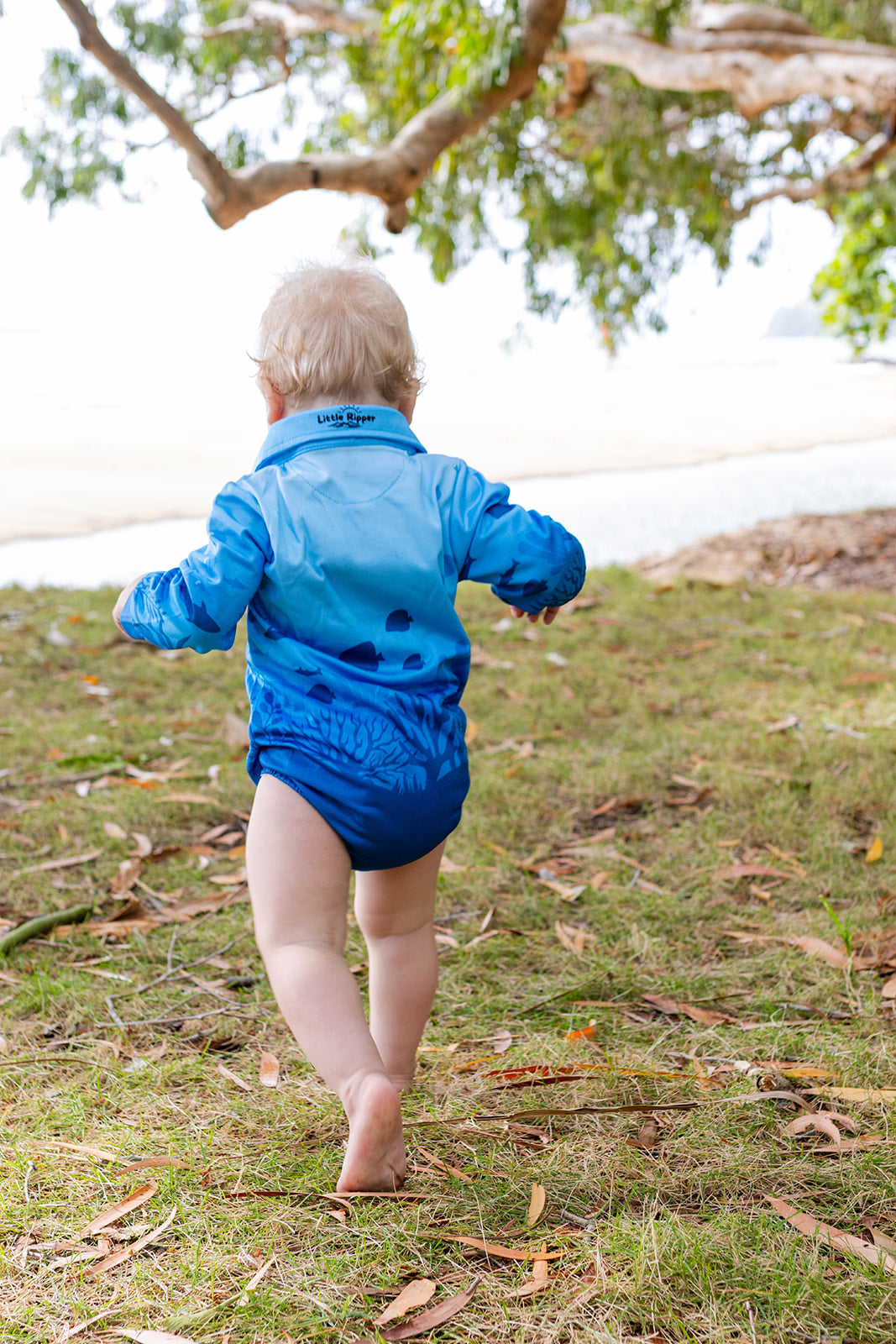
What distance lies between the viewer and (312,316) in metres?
1.81

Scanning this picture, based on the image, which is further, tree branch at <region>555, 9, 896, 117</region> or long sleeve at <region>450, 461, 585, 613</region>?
tree branch at <region>555, 9, 896, 117</region>

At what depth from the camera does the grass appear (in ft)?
4.58

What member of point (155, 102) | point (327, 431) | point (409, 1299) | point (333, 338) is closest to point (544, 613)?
point (327, 431)

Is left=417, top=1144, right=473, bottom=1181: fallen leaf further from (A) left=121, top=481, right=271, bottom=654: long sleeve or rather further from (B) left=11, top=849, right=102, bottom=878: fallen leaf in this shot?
(B) left=11, top=849, right=102, bottom=878: fallen leaf

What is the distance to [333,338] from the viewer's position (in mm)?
1819

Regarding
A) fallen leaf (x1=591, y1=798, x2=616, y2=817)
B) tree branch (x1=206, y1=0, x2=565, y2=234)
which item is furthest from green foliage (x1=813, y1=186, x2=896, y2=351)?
fallen leaf (x1=591, y1=798, x2=616, y2=817)

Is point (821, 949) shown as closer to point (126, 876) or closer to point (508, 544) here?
point (508, 544)

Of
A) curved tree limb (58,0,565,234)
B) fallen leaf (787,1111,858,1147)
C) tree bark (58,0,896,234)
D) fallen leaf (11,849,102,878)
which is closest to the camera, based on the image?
fallen leaf (787,1111,858,1147)

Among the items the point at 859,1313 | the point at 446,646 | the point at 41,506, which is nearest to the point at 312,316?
the point at 446,646

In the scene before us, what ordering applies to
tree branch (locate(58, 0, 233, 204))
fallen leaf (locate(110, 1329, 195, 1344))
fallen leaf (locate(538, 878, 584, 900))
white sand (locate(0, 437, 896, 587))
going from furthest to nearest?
white sand (locate(0, 437, 896, 587)) → tree branch (locate(58, 0, 233, 204)) → fallen leaf (locate(538, 878, 584, 900)) → fallen leaf (locate(110, 1329, 195, 1344))

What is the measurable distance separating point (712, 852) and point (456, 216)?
7.09 m

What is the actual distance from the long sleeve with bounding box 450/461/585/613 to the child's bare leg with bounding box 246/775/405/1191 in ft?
1.65

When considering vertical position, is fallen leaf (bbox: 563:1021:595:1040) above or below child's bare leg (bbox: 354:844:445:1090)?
below

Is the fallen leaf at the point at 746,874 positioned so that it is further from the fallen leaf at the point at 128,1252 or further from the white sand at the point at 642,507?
the white sand at the point at 642,507
